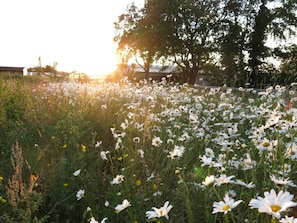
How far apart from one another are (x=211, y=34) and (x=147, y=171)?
22329mm

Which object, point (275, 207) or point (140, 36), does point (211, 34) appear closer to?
point (140, 36)

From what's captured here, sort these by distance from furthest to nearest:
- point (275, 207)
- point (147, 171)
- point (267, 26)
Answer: point (267, 26) → point (147, 171) → point (275, 207)

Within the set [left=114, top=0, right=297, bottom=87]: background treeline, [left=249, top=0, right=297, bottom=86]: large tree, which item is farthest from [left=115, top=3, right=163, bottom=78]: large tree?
[left=249, top=0, right=297, bottom=86]: large tree

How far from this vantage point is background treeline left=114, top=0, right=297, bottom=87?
21.3 metres

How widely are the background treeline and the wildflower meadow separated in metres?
18.0


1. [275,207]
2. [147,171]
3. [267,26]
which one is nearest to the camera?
[275,207]

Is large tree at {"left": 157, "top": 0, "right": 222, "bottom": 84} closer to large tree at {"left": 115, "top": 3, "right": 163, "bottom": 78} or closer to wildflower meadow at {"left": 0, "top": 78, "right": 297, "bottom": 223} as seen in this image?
large tree at {"left": 115, "top": 3, "right": 163, "bottom": 78}

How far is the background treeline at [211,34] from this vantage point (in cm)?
2128

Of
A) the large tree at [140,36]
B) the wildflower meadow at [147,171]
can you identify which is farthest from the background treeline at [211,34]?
the wildflower meadow at [147,171]

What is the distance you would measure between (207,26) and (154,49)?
428cm

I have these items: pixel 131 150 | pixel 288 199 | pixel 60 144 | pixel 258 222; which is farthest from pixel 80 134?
pixel 288 199

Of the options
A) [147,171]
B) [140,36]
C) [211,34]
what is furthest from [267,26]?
[147,171]

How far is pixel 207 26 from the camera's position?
74.8 feet

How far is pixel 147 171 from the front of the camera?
85.5 inches
